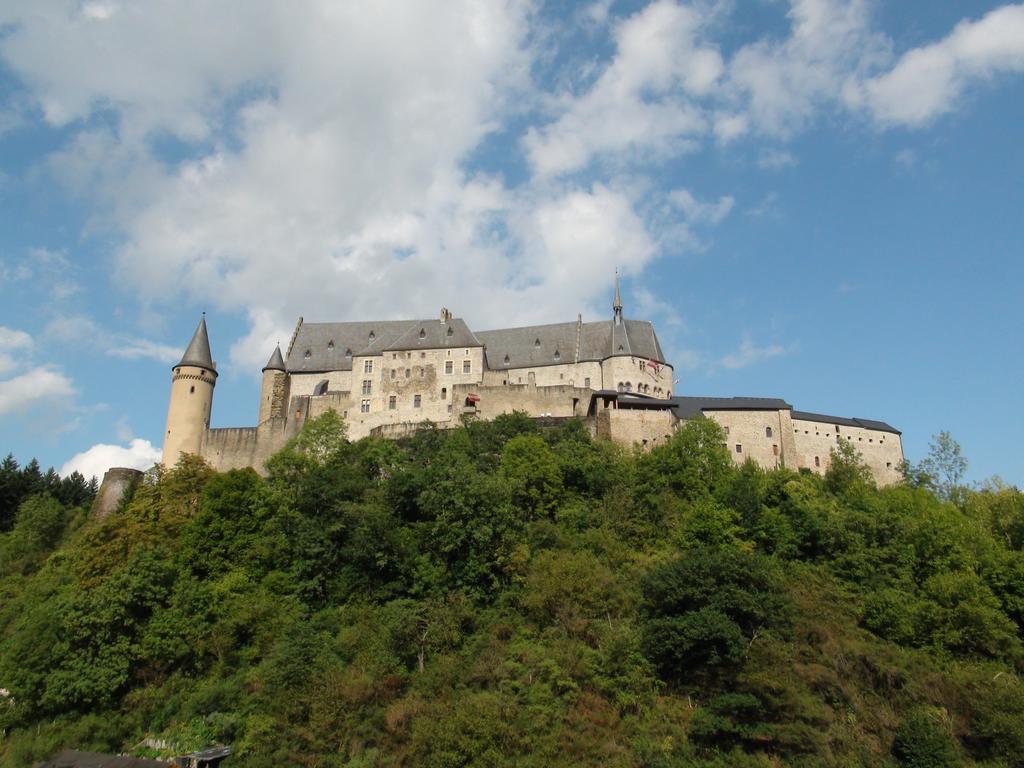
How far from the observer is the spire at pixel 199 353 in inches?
1983

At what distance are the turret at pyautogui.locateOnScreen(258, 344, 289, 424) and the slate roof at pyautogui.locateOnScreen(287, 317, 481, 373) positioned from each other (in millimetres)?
1136

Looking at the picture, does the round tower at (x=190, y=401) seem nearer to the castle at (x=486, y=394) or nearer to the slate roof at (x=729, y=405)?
the castle at (x=486, y=394)

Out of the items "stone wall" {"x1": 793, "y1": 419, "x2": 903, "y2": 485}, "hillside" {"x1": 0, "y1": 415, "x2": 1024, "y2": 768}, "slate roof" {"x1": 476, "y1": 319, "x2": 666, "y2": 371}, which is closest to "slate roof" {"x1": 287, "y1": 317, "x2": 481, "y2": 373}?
"slate roof" {"x1": 476, "y1": 319, "x2": 666, "y2": 371}

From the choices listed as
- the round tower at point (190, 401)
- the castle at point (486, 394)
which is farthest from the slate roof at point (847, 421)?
the round tower at point (190, 401)

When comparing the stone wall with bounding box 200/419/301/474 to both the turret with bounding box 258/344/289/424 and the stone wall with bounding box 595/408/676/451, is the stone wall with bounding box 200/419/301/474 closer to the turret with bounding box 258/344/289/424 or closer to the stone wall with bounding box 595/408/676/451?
the turret with bounding box 258/344/289/424

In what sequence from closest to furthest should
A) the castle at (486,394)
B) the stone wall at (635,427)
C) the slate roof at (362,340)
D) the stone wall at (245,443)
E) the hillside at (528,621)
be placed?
the hillside at (528,621) < the stone wall at (635,427) < the castle at (486,394) < the stone wall at (245,443) < the slate roof at (362,340)

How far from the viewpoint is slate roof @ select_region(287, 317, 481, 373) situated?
170 ft

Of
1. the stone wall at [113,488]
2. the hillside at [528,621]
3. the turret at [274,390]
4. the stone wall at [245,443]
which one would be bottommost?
the hillside at [528,621]

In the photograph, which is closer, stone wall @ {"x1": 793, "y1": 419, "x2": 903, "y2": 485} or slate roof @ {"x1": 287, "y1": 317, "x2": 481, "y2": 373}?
stone wall @ {"x1": 793, "y1": 419, "x2": 903, "y2": 485}

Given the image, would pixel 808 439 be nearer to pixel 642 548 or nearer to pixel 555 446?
pixel 555 446

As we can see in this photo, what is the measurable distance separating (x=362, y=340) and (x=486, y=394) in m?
12.3

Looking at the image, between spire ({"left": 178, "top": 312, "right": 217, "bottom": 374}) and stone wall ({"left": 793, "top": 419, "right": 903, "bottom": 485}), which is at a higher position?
spire ({"left": 178, "top": 312, "right": 217, "bottom": 374})

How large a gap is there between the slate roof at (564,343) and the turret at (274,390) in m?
12.8

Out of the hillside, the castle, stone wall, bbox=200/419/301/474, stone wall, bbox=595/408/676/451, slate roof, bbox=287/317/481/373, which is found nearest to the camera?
the hillside
